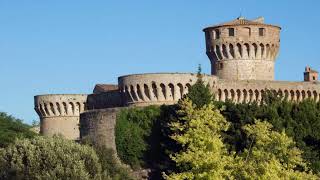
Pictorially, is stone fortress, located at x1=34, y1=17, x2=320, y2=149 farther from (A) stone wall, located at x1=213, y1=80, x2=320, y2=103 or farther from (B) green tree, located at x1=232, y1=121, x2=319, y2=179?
(B) green tree, located at x1=232, y1=121, x2=319, y2=179

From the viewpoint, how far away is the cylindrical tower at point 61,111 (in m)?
77.3

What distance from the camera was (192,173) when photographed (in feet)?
143

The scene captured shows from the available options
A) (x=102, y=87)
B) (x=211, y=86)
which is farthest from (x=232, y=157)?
(x=102, y=87)

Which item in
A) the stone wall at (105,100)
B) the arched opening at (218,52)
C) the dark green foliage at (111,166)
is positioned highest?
the arched opening at (218,52)

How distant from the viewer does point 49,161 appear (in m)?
50.8

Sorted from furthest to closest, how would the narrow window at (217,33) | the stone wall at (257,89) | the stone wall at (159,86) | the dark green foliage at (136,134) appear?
the narrow window at (217,33) → the stone wall at (257,89) → the stone wall at (159,86) → the dark green foliage at (136,134)

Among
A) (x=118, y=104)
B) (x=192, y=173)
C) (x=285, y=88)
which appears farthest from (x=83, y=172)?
(x=285, y=88)

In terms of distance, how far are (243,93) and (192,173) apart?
84.8 ft

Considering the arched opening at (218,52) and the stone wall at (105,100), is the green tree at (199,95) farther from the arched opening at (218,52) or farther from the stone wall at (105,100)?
the arched opening at (218,52)

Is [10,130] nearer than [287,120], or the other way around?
[287,120]

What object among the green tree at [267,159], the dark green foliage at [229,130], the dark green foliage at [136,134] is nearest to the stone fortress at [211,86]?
the dark green foliage at [136,134]

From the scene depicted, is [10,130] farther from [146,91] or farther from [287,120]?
[287,120]

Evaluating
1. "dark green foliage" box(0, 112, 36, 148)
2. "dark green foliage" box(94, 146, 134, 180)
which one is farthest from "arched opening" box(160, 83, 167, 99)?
"dark green foliage" box(0, 112, 36, 148)

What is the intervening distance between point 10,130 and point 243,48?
695 inches
